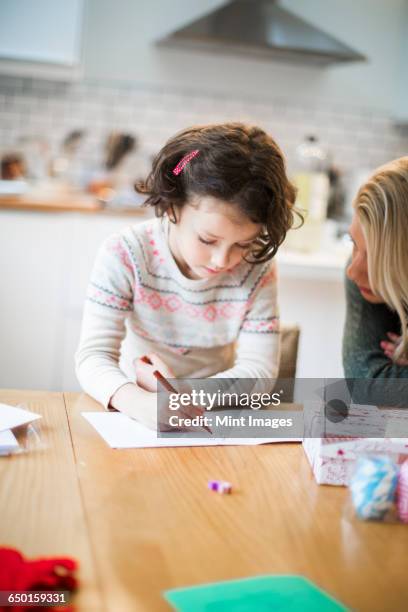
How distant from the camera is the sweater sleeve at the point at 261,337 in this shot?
161 cm

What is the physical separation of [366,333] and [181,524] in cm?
95

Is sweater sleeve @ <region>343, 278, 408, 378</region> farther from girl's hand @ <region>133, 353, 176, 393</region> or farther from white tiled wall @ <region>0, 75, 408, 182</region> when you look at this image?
white tiled wall @ <region>0, 75, 408, 182</region>

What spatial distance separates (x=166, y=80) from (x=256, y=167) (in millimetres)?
2397

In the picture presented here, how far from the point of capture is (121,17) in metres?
3.57

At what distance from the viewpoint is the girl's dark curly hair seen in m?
1.45

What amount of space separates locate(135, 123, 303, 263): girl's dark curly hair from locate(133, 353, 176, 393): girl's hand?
0.32m

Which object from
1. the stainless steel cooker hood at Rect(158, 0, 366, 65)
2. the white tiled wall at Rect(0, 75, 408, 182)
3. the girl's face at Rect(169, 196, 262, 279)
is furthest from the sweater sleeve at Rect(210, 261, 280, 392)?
the white tiled wall at Rect(0, 75, 408, 182)

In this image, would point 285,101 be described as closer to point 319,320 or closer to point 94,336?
point 319,320

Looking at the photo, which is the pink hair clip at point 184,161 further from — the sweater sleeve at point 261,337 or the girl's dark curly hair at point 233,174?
the sweater sleeve at point 261,337

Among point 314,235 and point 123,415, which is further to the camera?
point 314,235

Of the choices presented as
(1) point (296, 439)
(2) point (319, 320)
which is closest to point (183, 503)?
(1) point (296, 439)

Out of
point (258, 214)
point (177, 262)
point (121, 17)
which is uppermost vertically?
point (121, 17)

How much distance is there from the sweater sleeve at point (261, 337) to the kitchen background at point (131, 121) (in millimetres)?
1271

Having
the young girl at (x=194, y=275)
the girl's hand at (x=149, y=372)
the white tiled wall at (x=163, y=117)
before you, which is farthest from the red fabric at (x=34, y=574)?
the white tiled wall at (x=163, y=117)
